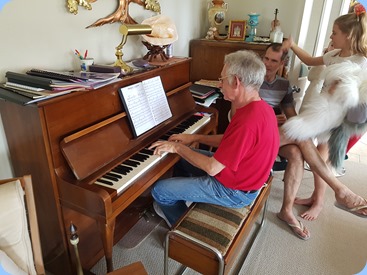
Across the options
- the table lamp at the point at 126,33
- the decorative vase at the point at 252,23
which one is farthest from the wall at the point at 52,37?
the decorative vase at the point at 252,23

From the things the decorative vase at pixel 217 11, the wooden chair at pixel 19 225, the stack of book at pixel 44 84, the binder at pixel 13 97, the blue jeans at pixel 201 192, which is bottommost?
the blue jeans at pixel 201 192

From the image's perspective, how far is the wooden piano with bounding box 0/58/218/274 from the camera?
1246mm

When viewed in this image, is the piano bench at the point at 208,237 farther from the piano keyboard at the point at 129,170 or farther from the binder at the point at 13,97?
the binder at the point at 13,97

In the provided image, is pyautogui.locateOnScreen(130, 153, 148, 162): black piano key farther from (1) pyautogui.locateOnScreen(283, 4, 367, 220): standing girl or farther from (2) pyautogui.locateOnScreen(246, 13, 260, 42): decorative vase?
(2) pyautogui.locateOnScreen(246, 13, 260, 42): decorative vase

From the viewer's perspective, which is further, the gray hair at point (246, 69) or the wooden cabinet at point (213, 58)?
the wooden cabinet at point (213, 58)

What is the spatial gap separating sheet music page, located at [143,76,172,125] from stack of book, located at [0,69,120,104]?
0.41 meters

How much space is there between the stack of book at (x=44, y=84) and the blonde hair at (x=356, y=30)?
171 centimetres

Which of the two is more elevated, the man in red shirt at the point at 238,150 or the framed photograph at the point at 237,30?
the framed photograph at the point at 237,30

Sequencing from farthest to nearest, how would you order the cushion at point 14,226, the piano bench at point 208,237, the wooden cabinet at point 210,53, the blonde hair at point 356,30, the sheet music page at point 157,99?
the wooden cabinet at point 210,53, the blonde hair at point 356,30, the sheet music page at point 157,99, the piano bench at point 208,237, the cushion at point 14,226

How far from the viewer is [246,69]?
140cm

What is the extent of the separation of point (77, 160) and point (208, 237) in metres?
0.70

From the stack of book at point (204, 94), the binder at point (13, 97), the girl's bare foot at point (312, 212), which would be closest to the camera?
the binder at point (13, 97)

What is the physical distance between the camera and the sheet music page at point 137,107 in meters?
1.60

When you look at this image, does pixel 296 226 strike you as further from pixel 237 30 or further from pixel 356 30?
pixel 237 30
